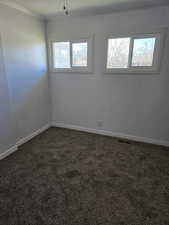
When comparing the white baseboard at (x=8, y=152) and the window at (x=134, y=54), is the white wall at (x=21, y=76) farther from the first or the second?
the window at (x=134, y=54)

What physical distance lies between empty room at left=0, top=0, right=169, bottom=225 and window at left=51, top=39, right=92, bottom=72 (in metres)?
0.02

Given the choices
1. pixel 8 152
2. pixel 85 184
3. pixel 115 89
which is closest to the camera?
pixel 85 184

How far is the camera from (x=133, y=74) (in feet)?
9.12

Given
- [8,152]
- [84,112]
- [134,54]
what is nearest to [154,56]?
[134,54]

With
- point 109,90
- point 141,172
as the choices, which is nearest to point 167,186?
point 141,172

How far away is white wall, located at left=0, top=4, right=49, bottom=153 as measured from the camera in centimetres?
236

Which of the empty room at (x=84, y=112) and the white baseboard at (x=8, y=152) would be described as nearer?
the empty room at (x=84, y=112)

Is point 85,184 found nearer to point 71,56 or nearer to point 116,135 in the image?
point 116,135

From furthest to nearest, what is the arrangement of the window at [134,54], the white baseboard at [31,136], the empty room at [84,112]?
the white baseboard at [31,136] < the window at [134,54] < the empty room at [84,112]

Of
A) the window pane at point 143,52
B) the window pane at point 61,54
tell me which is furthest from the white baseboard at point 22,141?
the window pane at point 143,52

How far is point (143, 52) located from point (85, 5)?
1296 millimetres

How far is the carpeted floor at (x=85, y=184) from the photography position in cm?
149

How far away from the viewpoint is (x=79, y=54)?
10.3 feet

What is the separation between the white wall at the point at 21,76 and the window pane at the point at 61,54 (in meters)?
0.26
